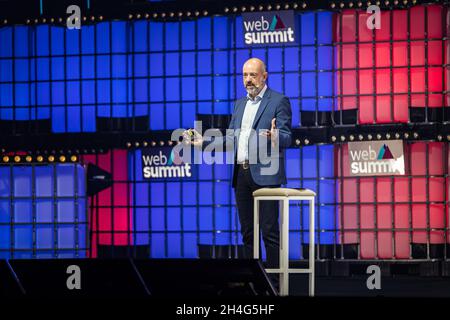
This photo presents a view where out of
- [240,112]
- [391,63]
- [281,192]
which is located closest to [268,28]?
[391,63]

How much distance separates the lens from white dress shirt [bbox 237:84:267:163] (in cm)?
678

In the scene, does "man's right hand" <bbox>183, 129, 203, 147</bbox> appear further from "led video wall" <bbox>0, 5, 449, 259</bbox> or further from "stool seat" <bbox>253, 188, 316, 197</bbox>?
"led video wall" <bbox>0, 5, 449, 259</bbox>

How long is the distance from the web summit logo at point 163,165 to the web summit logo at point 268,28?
1240 millimetres

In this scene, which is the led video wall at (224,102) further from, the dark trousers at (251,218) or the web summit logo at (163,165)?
the dark trousers at (251,218)

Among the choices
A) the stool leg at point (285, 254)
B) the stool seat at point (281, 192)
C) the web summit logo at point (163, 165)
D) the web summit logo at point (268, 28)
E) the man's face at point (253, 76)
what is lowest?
the stool leg at point (285, 254)

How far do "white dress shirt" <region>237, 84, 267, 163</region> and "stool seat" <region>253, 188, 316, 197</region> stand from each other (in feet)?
1.39

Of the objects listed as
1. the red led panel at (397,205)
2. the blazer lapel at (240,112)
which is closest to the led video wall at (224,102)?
the red led panel at (397,205)

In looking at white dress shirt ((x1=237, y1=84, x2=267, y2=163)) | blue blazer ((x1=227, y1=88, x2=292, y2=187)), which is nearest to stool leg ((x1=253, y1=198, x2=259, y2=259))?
blue blazer ((x1=227, y1=88, x2=292, y2=187))

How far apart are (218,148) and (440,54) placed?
2.39m

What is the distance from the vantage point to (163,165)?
8727mm

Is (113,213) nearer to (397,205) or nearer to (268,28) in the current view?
(268,28)

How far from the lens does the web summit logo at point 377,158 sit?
8.27m
